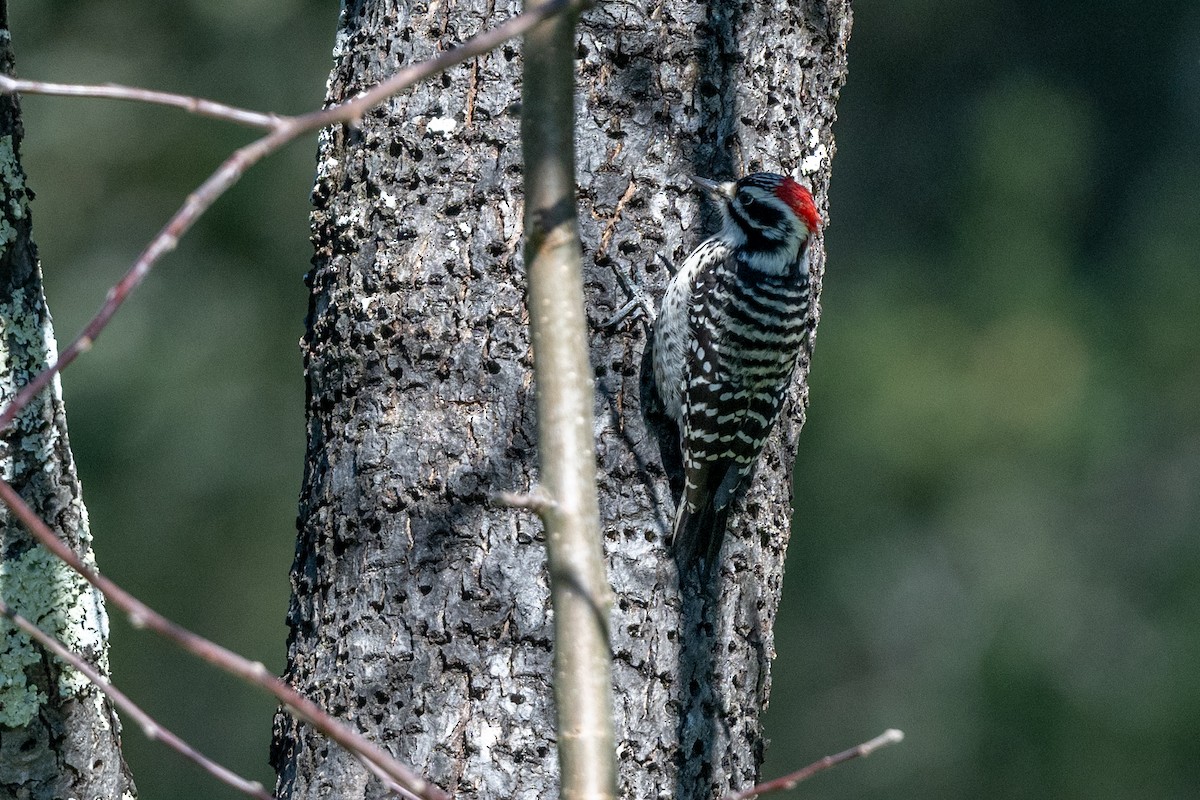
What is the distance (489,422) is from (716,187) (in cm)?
69

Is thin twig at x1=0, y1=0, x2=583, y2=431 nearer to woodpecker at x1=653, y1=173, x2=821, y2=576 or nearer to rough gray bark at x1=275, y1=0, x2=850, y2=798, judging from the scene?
rough gray bark at x1=275, y1=0, x2=850, y2=798

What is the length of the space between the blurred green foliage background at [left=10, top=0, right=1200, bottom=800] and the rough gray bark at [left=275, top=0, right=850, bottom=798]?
3314 mm

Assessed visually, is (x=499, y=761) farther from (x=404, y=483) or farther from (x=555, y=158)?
Answer: (x=555, y=158)

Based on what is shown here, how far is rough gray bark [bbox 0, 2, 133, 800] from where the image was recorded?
2.14 m

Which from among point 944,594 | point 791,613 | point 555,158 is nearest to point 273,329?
point 791,613

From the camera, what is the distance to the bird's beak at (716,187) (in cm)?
258

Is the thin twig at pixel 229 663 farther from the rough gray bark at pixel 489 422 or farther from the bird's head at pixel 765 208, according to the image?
the bird's head at pixel 765 208

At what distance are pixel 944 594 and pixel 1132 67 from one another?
407 centimetres

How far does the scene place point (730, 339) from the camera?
327 centimetres

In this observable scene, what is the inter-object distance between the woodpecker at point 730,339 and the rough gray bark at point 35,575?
1023 millimetres

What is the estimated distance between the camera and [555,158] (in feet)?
4.37

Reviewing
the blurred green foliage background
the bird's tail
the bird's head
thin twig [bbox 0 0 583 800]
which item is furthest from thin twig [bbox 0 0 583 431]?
the blurred green foliage background

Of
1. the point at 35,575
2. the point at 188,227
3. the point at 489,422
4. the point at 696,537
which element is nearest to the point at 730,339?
the point at 696,537

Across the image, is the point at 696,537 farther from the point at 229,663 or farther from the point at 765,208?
the point at 229,663
